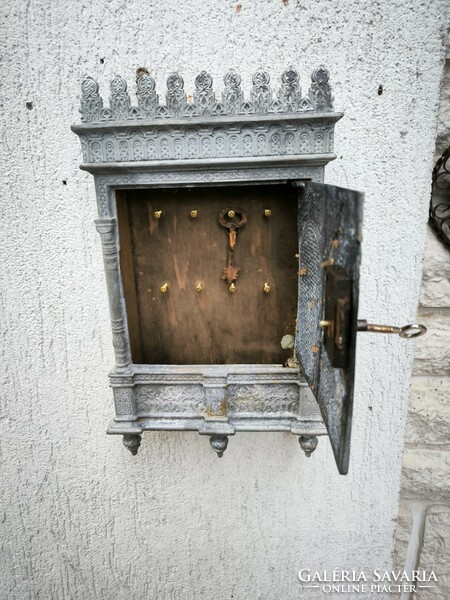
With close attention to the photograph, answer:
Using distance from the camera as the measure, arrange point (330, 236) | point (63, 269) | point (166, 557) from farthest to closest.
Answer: point (166, 557), point (63, 269), point (330, 236)

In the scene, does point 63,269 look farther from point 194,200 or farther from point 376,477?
point 376,477

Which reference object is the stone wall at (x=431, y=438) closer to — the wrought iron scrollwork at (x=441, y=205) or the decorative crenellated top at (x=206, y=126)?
the wrought iron scrollwork at (x=441, y=205)

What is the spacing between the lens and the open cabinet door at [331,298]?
68 cm

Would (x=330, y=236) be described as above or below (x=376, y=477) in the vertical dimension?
above

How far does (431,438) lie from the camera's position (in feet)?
4.25

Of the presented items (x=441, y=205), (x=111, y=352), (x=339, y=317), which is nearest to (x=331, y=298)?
(x=339, y=317)

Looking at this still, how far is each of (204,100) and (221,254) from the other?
0.36 meters

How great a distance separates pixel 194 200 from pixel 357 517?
3.88 feet

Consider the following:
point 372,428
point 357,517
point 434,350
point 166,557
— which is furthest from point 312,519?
point 434,350

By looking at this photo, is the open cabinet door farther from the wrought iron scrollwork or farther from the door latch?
the wrought iron scrollwork

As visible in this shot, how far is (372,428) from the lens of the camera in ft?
4.15

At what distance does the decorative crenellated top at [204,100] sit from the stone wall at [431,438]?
49 cm

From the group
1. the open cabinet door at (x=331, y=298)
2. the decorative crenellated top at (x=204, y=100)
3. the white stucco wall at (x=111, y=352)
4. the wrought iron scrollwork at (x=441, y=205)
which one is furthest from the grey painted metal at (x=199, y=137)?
the wrought iron scrollwork at (x=441, y=205)

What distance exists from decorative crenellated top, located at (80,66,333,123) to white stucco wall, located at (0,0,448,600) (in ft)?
0.75
